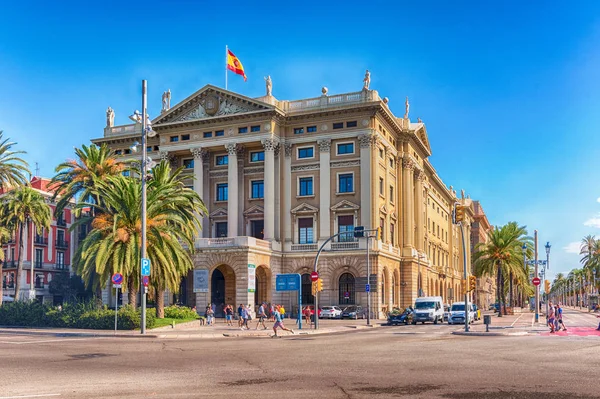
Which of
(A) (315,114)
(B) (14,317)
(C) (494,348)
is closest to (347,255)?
(A) (315,114)

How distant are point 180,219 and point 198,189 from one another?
25.9 metres

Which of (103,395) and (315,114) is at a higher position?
(315,114)

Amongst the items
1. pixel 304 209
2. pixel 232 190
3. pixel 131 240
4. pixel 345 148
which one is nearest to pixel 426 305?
pixel 304 209

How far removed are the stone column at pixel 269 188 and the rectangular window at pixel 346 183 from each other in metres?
6.67

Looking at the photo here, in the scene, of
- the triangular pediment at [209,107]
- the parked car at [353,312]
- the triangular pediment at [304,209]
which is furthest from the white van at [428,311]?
the triangular pediment at [209,107]

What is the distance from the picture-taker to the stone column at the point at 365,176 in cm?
6175

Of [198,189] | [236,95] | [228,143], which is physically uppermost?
[236,95]

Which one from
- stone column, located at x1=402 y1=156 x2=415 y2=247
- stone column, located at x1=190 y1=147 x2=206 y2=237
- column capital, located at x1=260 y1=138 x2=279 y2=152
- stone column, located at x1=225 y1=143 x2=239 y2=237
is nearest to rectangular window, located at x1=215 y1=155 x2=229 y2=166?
stone column, located at x1=190 y1=147 x2=206 y2=237

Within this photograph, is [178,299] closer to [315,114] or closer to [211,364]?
[315,114]

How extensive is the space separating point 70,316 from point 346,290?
1180 inches

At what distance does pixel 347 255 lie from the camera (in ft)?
203

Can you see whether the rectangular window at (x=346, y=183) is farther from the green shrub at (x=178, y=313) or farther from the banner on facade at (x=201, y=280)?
the green shrub at (x=178, y=313)

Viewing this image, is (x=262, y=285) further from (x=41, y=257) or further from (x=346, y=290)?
(x=41, y=257)

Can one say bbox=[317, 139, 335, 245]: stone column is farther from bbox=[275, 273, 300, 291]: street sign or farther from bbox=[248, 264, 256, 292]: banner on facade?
bbox=[275, 273, 300, 291]: street sign
